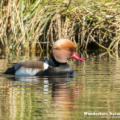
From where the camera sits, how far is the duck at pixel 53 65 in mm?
6013

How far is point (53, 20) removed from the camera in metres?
12.1

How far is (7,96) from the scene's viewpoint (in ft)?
13.8

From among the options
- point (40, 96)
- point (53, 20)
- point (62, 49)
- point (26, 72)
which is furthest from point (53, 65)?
point (53, 20)

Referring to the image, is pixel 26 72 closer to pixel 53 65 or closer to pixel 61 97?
pixel 53 65

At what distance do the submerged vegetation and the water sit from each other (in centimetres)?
555

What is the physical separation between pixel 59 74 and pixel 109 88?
1512 mm

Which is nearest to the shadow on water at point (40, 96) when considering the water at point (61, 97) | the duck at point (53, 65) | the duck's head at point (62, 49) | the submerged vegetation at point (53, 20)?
the water at point (61, 97)

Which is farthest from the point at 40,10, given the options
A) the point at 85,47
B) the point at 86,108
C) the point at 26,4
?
the point at 86,108

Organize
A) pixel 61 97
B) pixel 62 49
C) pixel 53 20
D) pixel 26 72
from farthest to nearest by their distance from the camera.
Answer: pixel 53 20
pixel 62 49
pixel 26 72
pixel 61 97

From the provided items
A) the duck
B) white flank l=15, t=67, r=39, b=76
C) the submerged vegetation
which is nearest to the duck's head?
the duck

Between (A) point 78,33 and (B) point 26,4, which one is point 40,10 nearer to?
(B) point 26,4

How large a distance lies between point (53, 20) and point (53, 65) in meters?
6.13

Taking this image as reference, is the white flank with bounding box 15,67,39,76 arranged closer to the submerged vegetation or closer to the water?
the water

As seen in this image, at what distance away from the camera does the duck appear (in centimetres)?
601
